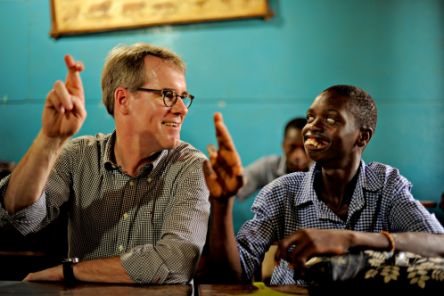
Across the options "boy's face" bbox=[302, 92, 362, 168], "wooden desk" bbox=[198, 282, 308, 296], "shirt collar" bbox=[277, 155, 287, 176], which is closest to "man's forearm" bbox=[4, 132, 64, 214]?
"wooden desk" bbox=[198, 282, 308, 296]

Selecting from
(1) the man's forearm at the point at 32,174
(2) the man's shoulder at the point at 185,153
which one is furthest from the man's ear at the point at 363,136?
(1) the man's forearm at the point at 32,174

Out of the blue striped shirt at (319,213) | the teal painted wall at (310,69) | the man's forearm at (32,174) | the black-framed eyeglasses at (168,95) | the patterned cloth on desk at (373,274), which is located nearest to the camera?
the patterned cloth on desk at (373,274)

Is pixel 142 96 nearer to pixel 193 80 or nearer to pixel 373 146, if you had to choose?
pixel 193 80

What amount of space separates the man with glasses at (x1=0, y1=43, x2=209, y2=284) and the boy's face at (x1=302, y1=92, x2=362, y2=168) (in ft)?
1.27

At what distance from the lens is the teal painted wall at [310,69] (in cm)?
380

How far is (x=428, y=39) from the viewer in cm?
379

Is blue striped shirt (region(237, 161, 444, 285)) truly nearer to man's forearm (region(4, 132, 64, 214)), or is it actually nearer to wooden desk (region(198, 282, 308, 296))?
wooden desk (region(198, 282, 308, 296))

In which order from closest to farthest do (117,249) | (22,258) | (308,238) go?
1. (308,238)
2. (117,249)
3. (22,258)

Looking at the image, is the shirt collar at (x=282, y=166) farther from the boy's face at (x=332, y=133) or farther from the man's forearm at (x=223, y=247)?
the man's forearm at (x=223, y=247)

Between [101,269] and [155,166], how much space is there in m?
0.48

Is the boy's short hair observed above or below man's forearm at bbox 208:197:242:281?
above

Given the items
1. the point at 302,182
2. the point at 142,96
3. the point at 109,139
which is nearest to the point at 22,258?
the point at 109,139

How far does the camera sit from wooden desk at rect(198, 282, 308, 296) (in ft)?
3.98

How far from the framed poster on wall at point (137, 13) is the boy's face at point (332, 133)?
2241 millimetres
